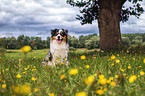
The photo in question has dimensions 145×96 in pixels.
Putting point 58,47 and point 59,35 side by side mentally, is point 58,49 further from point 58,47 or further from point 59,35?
point 59,35

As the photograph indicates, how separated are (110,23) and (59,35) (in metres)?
5.90

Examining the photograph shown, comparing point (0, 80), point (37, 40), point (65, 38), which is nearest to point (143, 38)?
point (37, 40)

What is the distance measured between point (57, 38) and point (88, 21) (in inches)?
271

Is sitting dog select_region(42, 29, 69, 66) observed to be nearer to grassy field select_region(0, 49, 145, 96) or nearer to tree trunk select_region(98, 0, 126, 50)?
grassy field select_region(0, 49, 145, 96)

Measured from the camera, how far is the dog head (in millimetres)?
4328

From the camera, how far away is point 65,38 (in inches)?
175

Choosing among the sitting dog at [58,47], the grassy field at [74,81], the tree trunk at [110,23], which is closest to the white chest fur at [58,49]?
the sitting dog at [58,47]

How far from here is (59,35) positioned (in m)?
4.36

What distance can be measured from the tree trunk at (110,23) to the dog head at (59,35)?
18.0 ft

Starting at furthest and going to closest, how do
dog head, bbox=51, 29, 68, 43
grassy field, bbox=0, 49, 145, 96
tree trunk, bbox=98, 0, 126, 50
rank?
tree trunk, bbox=98, 0, 126, 50
dog head, bbox=51, 29, 68, 43
grassy field, bbox=0, 49, 145, 96

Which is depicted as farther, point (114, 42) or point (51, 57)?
point (114, 42)

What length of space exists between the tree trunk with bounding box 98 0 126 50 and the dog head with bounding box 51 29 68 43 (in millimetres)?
5481

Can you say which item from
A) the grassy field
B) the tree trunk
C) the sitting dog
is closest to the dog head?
the sitting dog

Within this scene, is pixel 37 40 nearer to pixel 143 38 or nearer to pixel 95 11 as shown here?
pixel 95 11
